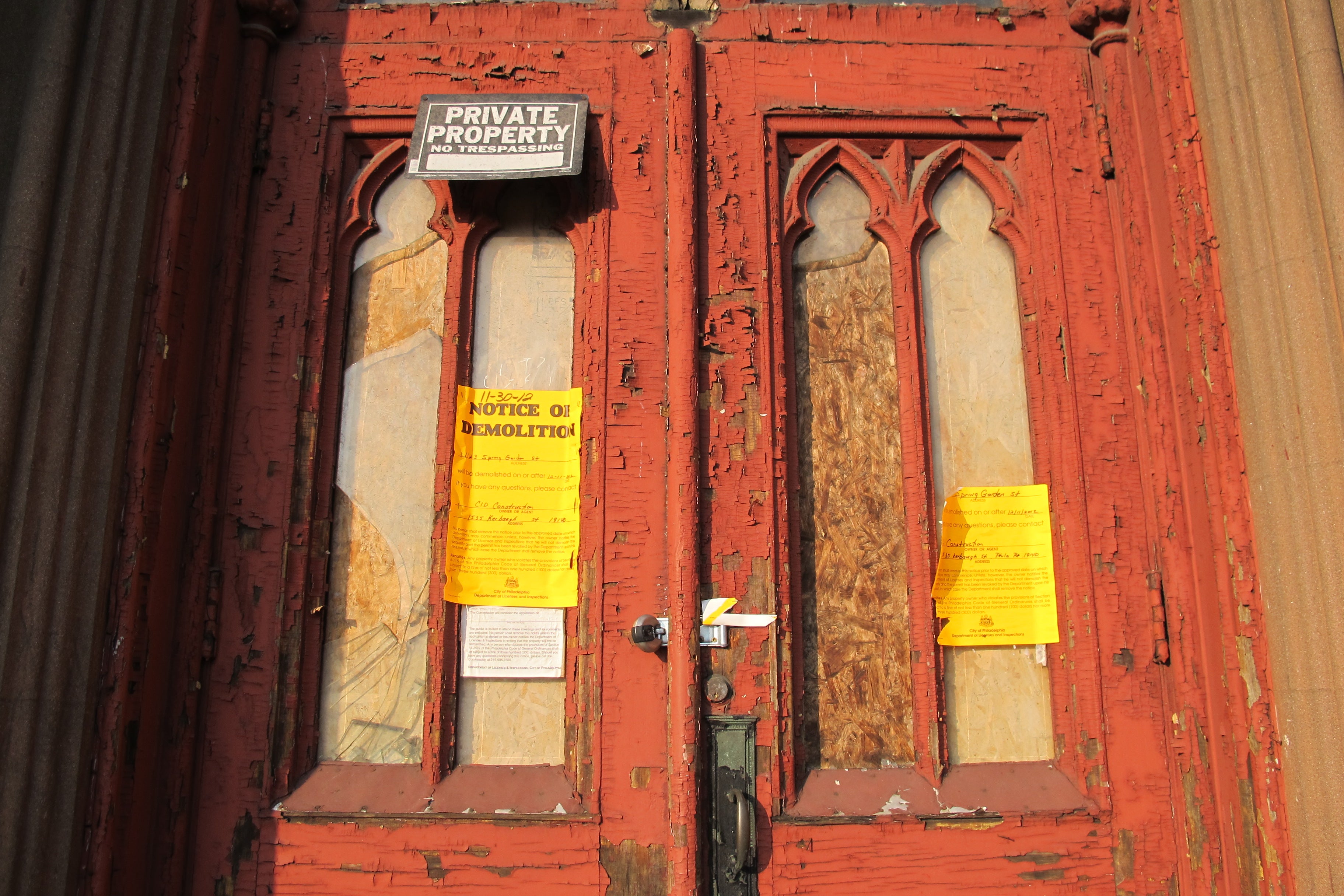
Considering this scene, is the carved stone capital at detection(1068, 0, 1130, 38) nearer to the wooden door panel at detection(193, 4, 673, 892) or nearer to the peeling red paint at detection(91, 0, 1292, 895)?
the peeling red paint at detection(91, 0, 1292, 895)

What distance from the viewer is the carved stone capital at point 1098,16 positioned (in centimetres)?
346

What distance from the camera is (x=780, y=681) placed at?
3027mm

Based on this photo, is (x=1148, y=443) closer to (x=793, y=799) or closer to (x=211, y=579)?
(x=793, y=799)

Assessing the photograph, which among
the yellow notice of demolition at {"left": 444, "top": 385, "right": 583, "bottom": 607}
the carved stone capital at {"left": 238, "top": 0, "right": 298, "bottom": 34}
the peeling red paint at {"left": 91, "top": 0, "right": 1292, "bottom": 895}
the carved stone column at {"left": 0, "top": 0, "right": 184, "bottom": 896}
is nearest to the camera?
the carved stone column at {"left": 0, "top": 0, "right": 184, "bottom": 896}

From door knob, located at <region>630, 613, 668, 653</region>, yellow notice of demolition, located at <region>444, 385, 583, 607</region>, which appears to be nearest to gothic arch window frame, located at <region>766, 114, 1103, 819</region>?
door knob, located at <region>630, 613, 668, 653</region>

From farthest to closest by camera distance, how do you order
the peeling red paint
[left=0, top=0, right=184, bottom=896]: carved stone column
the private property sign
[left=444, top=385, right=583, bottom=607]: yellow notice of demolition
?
the private property sign, [left=444, top=385, right=583, bottom=607]: yellow notice of demolition, the peeling red paint, [left=0, top=0, right=184, bottom=896]: carved stone column

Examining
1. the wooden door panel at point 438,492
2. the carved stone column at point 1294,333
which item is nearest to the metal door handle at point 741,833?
the wooden door panel at point 438,492

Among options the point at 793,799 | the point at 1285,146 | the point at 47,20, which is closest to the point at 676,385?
the point at 793,799

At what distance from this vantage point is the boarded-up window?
3.12m

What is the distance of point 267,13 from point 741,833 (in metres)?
3.39

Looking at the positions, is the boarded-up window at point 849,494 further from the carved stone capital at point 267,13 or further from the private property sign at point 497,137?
the carved stone capital at point 267,13

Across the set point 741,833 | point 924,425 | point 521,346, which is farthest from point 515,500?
point 924,425

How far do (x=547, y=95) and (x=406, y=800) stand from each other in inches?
99.6

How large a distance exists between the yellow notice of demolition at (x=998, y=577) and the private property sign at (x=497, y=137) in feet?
6.23
